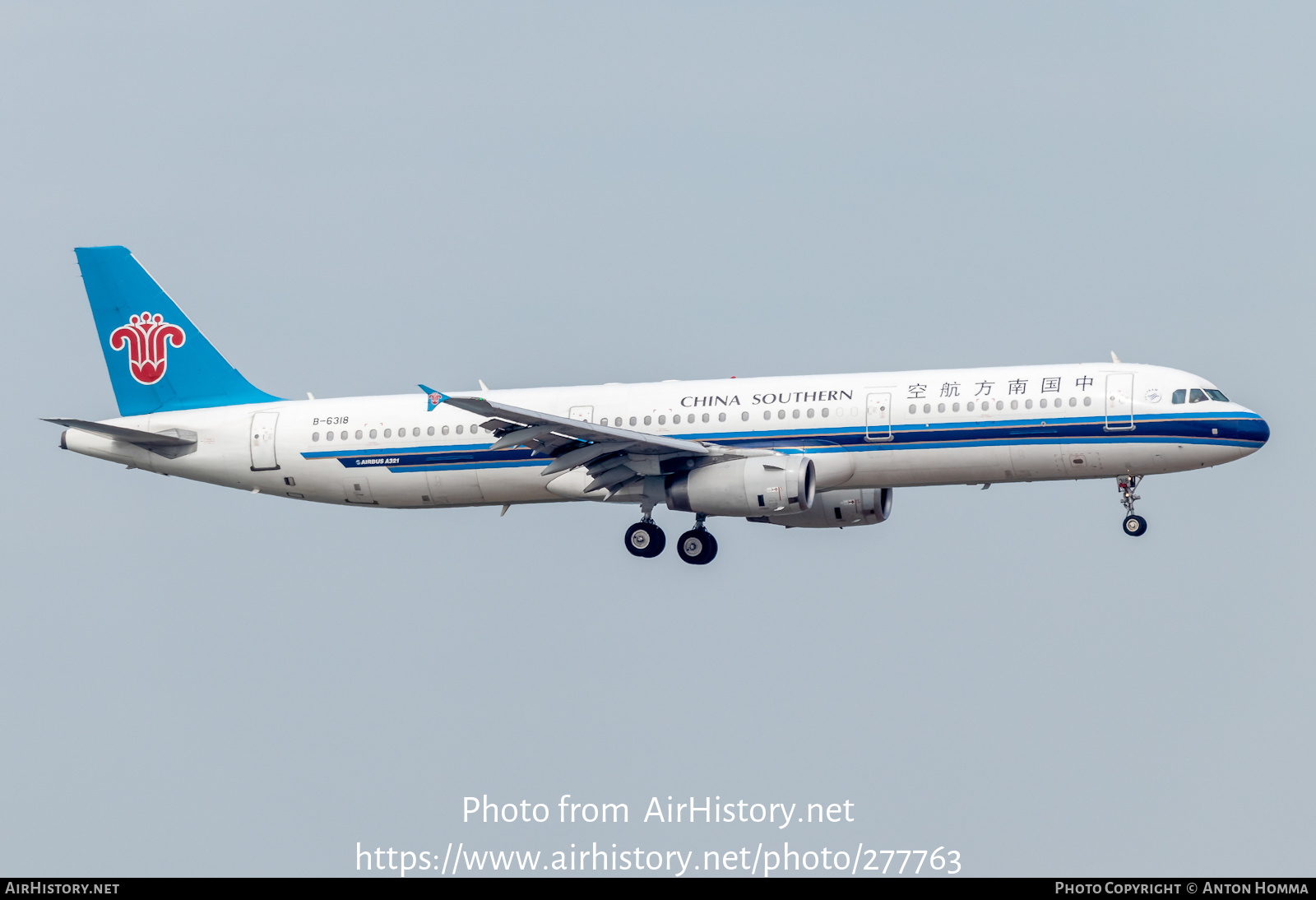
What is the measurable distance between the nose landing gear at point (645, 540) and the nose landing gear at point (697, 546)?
629mm

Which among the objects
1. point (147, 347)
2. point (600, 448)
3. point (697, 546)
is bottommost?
point (697, 546)

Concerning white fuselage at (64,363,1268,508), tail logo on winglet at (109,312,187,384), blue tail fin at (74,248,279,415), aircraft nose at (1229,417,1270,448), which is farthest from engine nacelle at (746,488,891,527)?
tail logo on winglet at (109,312,187,384)

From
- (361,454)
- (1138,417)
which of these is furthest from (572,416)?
(1138,417)

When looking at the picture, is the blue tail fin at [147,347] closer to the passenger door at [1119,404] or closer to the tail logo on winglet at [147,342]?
the tail logo on winglet at [147,342]

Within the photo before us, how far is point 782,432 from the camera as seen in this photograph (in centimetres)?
4638

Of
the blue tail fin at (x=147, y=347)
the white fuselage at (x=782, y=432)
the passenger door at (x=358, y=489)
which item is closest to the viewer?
the white fuselage at (x=782, y=432)

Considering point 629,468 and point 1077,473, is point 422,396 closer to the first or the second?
point 629,468

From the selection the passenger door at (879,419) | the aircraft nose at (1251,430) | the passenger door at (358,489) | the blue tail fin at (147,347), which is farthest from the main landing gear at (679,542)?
the aircraft nose at (1251,430)

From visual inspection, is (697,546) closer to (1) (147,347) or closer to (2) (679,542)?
(2) (679,542)

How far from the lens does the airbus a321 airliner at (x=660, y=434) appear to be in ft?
147

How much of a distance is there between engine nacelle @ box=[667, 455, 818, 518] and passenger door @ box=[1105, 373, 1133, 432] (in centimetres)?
787

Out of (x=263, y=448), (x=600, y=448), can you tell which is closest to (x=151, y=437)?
(x=263, y=448)

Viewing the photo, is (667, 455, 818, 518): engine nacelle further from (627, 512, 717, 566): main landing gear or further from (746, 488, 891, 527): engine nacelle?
(746, 488, 891, 527): engine nacelle

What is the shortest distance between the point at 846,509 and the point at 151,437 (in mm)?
20710
